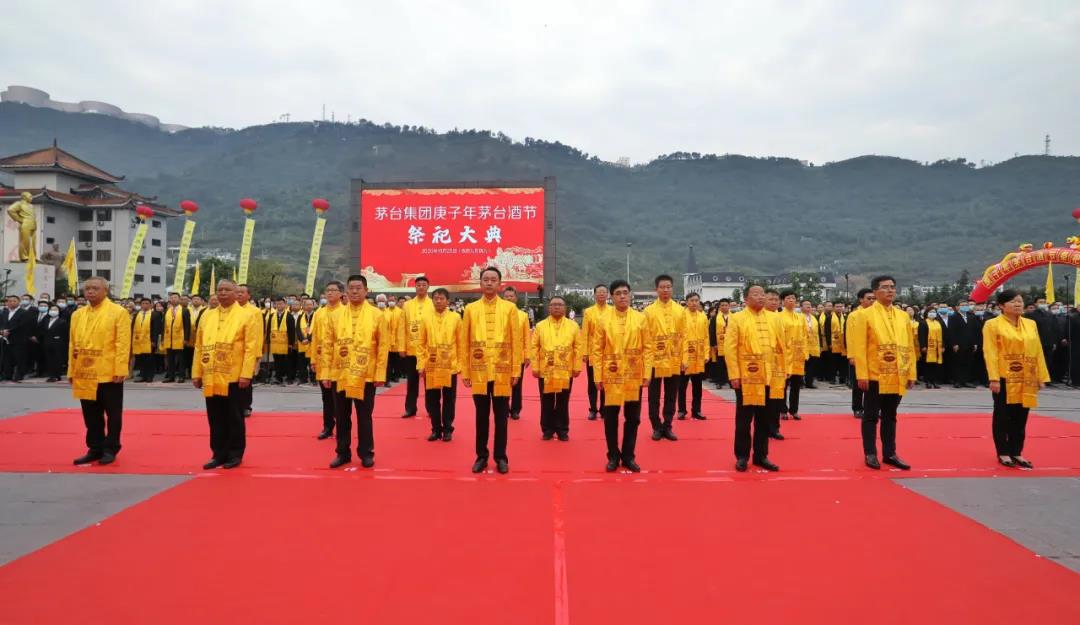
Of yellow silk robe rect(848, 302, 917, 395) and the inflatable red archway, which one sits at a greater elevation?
the inflatable red archway

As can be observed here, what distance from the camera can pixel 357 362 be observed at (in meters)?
5.09

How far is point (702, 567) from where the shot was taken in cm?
307

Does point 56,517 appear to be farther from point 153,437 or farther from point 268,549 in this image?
point 153,437

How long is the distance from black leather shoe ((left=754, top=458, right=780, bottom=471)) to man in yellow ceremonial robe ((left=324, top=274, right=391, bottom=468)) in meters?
3.22

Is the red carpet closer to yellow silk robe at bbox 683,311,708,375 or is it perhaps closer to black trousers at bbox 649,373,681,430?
black trousers at bbox 649,373,681,430

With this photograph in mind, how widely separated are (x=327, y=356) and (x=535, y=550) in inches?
117

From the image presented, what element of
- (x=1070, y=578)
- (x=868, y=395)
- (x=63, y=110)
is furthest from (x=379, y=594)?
(x=63, y=110)

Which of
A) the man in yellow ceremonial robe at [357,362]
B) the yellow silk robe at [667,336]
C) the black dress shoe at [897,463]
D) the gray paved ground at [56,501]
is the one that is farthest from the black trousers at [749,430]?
the gray paved ground at [56,501]

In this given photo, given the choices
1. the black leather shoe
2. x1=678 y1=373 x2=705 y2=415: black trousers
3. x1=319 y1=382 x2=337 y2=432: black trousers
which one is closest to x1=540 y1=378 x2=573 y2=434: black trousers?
x1=678 y1=373 x2=705 y2=415: black trousers

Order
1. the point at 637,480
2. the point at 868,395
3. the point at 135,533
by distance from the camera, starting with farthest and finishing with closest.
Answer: the point at 868,395 → the point at 637,480 → the point at 135,533

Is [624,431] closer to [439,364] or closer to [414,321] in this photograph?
[439,364]

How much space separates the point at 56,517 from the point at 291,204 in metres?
86.4

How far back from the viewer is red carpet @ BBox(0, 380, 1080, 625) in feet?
8.72

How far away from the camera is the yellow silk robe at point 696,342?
7117 millimetres
